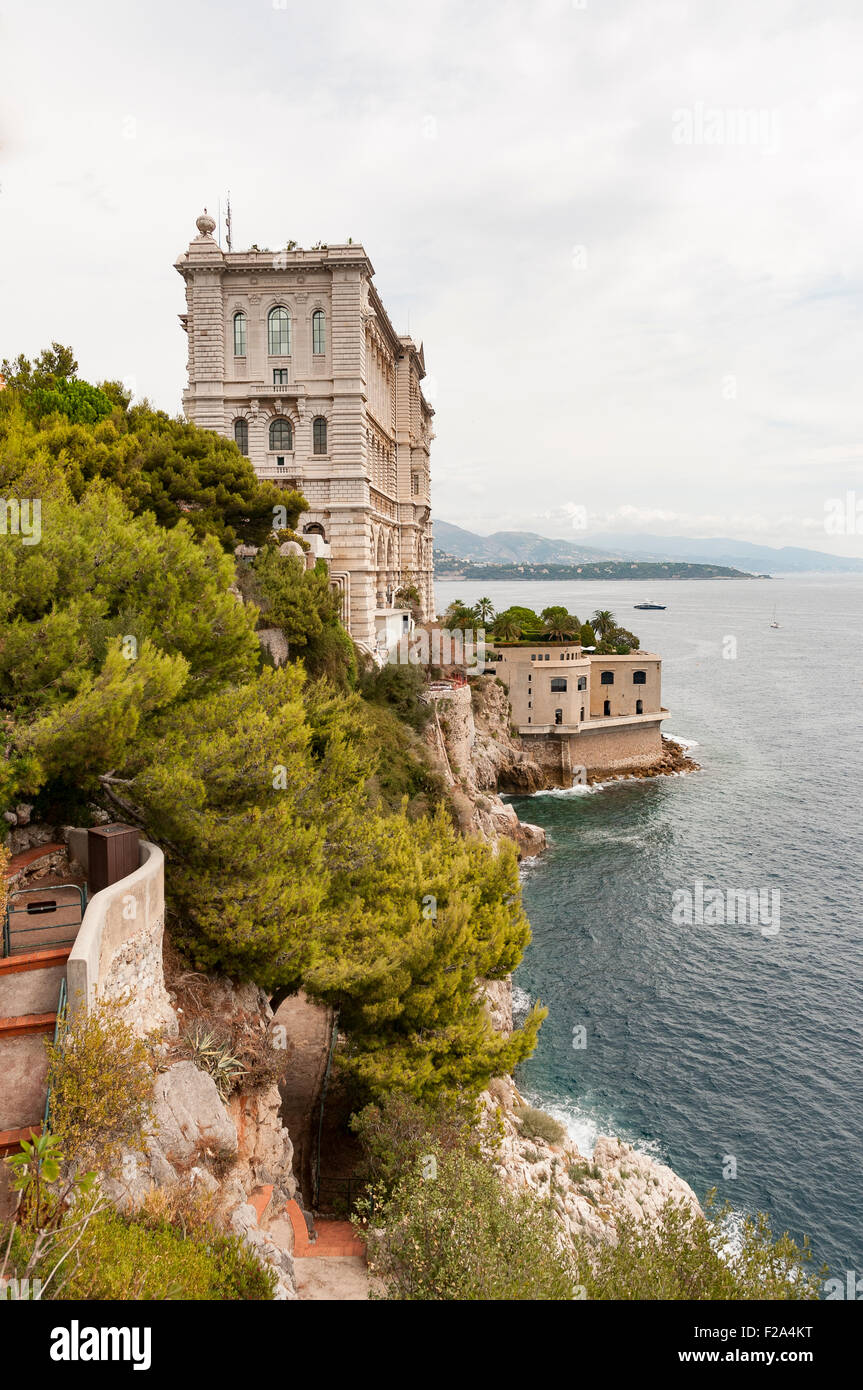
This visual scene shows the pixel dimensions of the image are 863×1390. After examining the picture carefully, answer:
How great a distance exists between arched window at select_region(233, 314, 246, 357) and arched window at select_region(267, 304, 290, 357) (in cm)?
148

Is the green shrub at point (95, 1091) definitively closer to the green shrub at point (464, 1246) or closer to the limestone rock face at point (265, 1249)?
the limestone rock face at point (265, 1249)

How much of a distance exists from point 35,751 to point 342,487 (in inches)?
1279

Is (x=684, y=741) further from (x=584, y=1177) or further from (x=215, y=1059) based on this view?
(x=215, y=1059)

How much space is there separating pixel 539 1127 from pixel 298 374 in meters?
37.2

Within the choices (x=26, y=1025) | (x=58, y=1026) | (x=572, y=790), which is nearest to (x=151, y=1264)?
(x=58, y=1026)

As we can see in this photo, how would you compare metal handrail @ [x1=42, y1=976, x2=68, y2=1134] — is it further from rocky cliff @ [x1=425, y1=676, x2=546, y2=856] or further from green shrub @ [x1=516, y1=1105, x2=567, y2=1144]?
rocky cliff @ [x1=425, y1=676, x2=546, y2=856]

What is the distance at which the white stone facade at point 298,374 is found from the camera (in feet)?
137

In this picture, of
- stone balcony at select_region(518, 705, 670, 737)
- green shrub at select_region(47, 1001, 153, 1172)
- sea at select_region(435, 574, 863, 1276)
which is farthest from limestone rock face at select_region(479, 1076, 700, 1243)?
stone balcony at select_region(518, 705, 670, 737)

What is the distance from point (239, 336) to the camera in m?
43.3

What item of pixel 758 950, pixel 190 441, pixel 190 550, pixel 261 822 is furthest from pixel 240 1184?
pixel 758 950

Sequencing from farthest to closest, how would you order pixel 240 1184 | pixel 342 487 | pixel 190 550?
pixel 342 487 < pixel 190 550 < pixel 240 1184

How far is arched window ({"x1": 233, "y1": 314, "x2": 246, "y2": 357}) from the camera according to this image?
1699 inches
